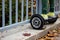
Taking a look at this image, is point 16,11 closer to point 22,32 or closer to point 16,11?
point 16,11

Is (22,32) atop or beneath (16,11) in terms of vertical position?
beneath

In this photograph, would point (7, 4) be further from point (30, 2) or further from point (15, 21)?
point (30, 2)

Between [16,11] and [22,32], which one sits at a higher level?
[16,11]

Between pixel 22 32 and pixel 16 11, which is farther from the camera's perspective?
pixel 16 11

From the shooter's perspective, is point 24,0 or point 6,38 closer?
point 6,38

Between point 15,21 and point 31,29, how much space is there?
475mm

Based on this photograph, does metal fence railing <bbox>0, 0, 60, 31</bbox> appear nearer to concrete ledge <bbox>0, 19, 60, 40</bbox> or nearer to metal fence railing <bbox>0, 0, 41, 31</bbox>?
metal fence railing <bbox>0, 0, 41, 31</bbox>

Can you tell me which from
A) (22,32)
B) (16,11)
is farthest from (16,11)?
(22,32)

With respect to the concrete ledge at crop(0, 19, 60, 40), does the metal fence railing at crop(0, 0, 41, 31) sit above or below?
above

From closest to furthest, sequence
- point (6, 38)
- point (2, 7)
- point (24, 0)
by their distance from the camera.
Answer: point (6, 38)
point (2, 7)
point (24, 0)

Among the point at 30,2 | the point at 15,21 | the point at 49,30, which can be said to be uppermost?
the point at 30,2

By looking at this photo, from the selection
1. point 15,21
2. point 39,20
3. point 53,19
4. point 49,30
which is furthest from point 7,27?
point 53,19

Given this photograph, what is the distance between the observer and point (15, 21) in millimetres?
5438

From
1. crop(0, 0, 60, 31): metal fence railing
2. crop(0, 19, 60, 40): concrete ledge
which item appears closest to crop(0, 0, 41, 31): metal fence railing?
crop(0, 0, 60, 31): metal fence railing
